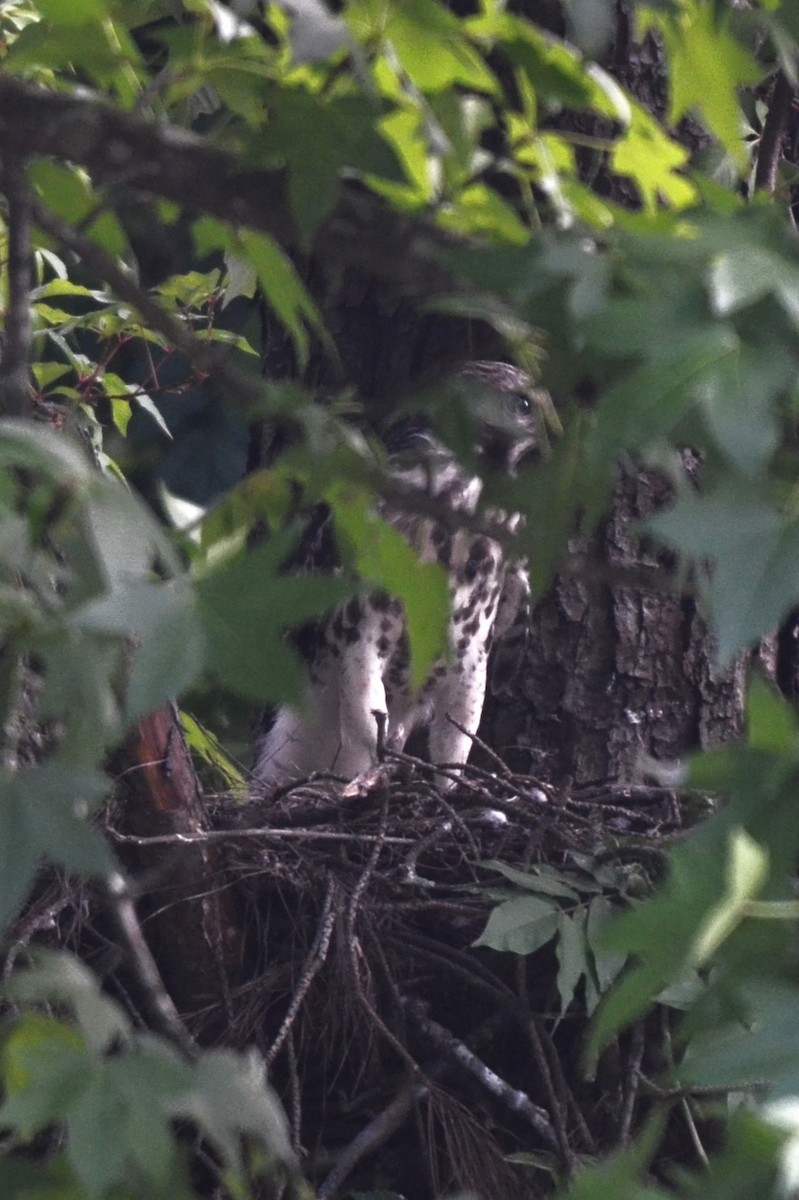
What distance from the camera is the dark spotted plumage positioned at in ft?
8.82

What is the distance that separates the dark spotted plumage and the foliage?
5.19 ft

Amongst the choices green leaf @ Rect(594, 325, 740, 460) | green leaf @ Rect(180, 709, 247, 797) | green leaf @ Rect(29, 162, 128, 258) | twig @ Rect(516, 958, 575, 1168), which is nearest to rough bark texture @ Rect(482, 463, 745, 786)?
green leaf @ Rect(180, 709, 247, 797)

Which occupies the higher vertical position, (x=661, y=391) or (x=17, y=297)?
(x=661, y=391)

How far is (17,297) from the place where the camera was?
105 centimetres

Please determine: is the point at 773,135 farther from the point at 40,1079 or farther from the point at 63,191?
the point at 40,1079

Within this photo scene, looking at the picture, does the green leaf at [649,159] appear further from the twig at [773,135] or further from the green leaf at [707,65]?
the twig at [773,135]

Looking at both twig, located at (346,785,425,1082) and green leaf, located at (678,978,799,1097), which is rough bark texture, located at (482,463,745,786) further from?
green leaf, located at (678,978,799,1097)

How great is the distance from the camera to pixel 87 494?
0.74 m

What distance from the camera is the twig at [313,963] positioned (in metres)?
1.62

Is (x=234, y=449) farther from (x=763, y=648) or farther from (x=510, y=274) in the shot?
(x=510, y=274)

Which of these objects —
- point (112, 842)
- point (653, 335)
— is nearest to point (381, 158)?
point (653, 335)

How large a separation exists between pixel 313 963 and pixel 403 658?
118 cm

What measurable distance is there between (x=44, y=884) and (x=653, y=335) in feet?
4.04

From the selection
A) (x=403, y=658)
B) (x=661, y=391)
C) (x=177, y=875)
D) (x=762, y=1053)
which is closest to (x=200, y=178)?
(x=661, y=391)
